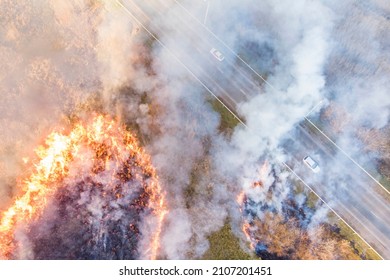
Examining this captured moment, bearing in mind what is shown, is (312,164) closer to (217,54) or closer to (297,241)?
(297,241)

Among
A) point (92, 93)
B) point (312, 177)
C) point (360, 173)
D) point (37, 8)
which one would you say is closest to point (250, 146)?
point (312, 177)

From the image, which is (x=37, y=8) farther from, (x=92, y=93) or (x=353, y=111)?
(x=353, y=111)

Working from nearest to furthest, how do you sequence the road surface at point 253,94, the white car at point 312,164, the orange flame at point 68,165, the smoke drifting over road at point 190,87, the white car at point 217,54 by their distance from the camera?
the road surface at point 253,94
the white car at point 312,164
the smoke drifting over road at point 190,87
the orange flame at point 68,165
the white car at point 217,54

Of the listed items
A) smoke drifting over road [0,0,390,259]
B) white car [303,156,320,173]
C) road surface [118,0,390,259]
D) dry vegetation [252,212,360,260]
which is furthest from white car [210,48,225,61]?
dry vegetation [252,212,360,260]

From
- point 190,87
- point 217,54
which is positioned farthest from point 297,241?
point 217,54

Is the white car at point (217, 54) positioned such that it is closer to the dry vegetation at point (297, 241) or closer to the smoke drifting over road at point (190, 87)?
the smoke drifting over road at point (190, 87)

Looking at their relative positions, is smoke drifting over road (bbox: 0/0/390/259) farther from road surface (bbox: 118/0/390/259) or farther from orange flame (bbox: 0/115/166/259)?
orange flame (bbox: 0/115/166/259)

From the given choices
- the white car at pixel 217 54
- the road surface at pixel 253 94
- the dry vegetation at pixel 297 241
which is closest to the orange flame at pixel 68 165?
the dry vegetation at pixel 297 241
